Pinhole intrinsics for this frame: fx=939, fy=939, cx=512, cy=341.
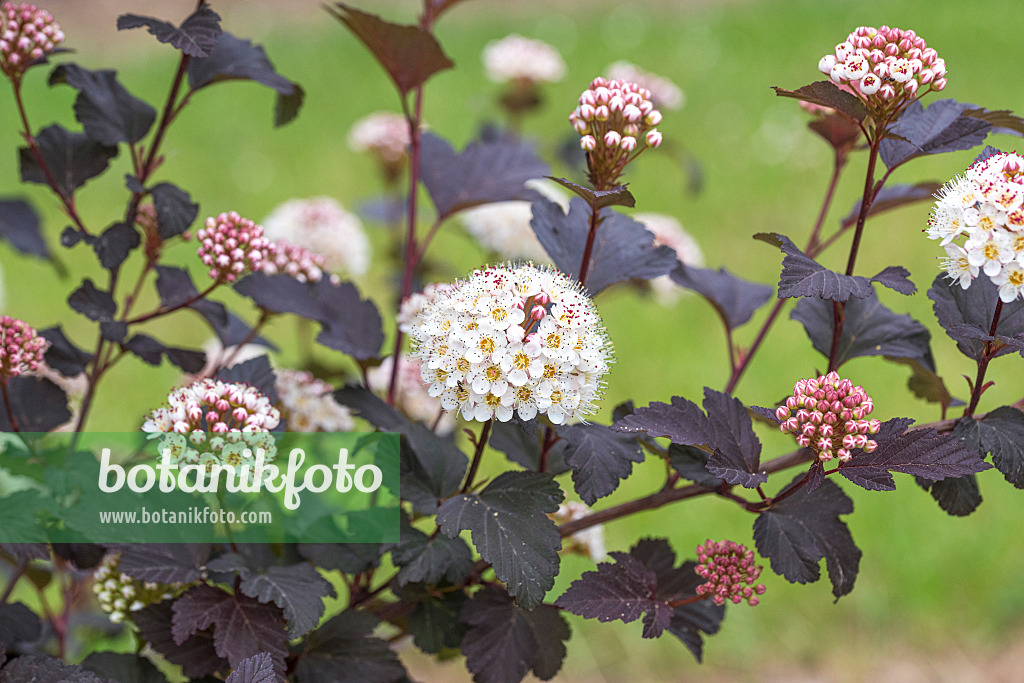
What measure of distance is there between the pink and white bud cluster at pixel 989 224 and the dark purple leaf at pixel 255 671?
69cm

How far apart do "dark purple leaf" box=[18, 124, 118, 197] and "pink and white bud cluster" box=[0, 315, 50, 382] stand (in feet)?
0.68

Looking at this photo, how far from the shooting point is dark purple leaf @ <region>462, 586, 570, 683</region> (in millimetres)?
958

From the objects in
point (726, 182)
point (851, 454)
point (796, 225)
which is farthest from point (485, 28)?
point (851, 454)

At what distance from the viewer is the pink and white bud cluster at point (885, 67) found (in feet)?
2.81

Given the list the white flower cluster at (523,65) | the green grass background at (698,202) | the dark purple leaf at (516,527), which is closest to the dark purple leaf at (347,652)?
the dark purple leaf at (516,527)

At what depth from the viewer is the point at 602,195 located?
0.85 m

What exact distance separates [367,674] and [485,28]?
4707 millimetres

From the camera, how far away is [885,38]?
89 centimetres

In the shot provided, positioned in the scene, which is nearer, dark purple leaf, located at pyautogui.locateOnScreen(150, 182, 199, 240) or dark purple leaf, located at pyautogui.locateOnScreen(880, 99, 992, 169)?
dark purple leaf, located at pyautogui.locateOnScreen(880, 99, 992, 169)

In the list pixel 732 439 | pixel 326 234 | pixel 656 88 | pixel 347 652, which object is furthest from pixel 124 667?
pixel 656 88

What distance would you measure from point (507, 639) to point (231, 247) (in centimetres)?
53

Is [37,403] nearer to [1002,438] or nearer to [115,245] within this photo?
[115,245]

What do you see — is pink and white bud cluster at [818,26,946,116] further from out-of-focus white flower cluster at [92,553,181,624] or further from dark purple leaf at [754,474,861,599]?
out-of-focus white flower cluster at [92,553,181,624]

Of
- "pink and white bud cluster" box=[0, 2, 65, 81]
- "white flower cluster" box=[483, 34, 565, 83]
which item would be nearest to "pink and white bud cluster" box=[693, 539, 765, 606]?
"pink and white bud cluster" box=[0, 2, 65, 81]
